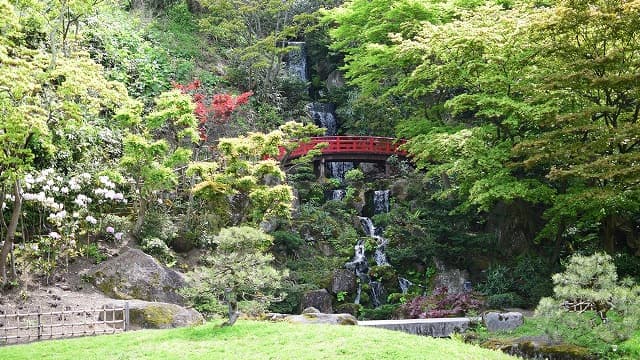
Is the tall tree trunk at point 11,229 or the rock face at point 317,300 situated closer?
the tall tree trunk at point 11,229

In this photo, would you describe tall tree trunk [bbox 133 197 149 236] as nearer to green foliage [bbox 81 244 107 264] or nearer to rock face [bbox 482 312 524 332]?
green foliage [bbox 81 244 107 264]

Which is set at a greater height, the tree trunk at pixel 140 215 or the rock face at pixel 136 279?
the tree trunk at pixel 140 215

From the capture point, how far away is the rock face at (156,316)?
40.0 feet

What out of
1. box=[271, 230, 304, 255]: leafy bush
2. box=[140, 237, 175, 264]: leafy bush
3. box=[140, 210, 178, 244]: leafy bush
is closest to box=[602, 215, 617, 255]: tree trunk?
box=[271, 230, 304, 255]: leafy bush

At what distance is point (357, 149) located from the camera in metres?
25.3

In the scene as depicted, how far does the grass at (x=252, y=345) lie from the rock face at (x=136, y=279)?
3788mm

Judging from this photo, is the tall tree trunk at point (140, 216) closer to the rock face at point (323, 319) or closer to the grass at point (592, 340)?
the rock face at point (323, 319)

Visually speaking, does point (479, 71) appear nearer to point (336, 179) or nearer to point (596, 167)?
point (596, 167)

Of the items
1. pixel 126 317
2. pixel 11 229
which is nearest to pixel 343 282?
pixel 126 317

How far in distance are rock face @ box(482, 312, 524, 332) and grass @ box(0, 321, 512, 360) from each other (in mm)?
4152

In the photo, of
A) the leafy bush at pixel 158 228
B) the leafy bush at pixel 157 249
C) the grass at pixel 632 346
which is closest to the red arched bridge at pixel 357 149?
the leafy bush at pixel 158 228

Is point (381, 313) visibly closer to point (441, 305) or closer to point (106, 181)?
point (441, 305)

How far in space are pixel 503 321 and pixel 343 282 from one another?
240 inches

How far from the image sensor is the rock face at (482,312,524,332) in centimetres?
1409
